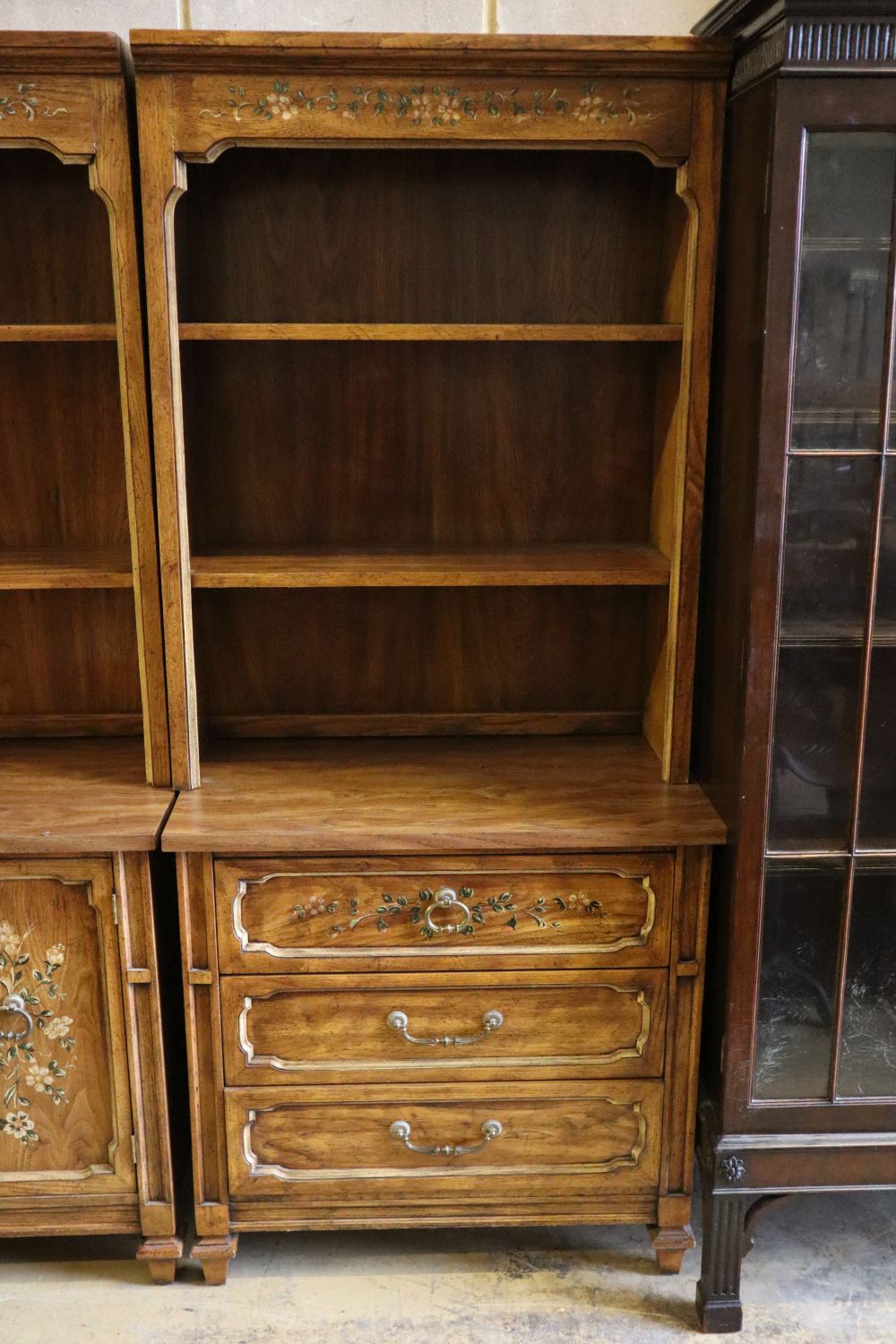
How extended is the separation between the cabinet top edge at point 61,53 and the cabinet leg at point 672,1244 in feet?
6.63

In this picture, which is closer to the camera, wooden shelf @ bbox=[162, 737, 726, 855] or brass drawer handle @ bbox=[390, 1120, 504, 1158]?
wooden shelf @ bbox=[162, 737, 726, 855]

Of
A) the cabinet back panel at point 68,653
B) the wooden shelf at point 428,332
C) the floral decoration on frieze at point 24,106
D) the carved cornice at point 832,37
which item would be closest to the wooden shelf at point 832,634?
the wooden shelf at point 428,332

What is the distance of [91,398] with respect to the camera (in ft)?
6.82

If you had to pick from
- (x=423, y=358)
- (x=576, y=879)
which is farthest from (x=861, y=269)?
(x=576, y=879)

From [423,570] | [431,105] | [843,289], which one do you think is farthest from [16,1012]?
[843,289]

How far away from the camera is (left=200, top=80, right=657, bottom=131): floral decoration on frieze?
169cm

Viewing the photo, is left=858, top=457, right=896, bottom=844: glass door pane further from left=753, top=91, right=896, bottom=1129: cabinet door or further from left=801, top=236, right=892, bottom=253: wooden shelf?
left=801, top=236, right=892, bottom=253: wooden shelf

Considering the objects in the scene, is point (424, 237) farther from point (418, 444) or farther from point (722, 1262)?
point (722, 1262)

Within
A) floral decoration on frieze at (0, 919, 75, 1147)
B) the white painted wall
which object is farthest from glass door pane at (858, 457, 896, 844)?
floral decoration on frieze at (0, 919, 75, 1147)

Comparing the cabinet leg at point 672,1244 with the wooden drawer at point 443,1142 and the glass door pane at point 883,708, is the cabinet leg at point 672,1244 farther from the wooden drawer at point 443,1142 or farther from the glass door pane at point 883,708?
the glass door pane at point 883,708

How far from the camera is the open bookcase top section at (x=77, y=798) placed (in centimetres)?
177

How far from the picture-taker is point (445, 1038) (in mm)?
1882

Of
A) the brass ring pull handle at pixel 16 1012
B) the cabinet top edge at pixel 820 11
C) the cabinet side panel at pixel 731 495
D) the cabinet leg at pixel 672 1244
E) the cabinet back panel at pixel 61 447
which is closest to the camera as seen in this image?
the cabinet top edge at pixel 820 11

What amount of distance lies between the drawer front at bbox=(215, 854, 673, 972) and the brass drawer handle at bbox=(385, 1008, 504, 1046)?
3.7 inches
